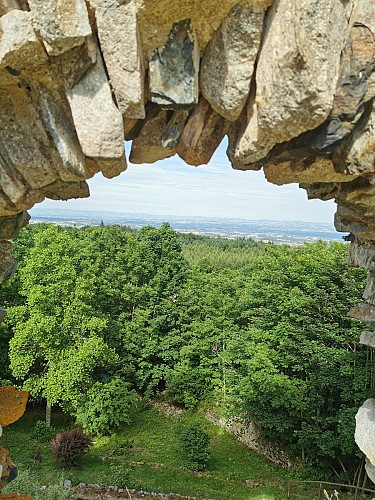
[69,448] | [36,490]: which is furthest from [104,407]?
[36,490]

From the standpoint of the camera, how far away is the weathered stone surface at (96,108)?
111 inches

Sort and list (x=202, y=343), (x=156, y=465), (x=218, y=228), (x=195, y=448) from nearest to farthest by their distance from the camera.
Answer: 1. (x=156, y=465)
2. (x=195, y=448)
3. (x=202, y=343)
4. (x=218, y=228)

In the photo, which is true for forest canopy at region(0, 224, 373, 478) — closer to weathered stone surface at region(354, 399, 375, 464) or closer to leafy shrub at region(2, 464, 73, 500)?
leafy shrub at region(2, 464, 73, 500)

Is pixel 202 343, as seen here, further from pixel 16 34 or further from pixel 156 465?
pixel 16 34

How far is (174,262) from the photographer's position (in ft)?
71.3

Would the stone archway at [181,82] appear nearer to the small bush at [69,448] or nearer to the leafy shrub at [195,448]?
the small bush at [69,448]

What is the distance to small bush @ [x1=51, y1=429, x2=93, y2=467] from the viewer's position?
13523 millimetres

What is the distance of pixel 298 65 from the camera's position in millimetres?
2605

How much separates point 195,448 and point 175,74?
46.5 feet

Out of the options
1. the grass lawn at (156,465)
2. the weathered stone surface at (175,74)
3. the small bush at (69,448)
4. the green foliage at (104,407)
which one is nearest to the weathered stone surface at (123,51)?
the weathered stone surface at (175,74)

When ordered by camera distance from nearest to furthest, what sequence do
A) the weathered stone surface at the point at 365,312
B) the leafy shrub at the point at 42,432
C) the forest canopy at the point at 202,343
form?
the weathered stone surface at the point at 365,312 < the forest canopy at the point at 202,343 < the leafy shrub at the point at 42,432

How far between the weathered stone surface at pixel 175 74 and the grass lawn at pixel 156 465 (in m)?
10.6

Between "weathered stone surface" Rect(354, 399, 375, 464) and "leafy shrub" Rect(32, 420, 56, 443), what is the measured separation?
14.4 meters

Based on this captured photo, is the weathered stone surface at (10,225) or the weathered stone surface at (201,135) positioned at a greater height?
the weathered stone surface at (201,135)
